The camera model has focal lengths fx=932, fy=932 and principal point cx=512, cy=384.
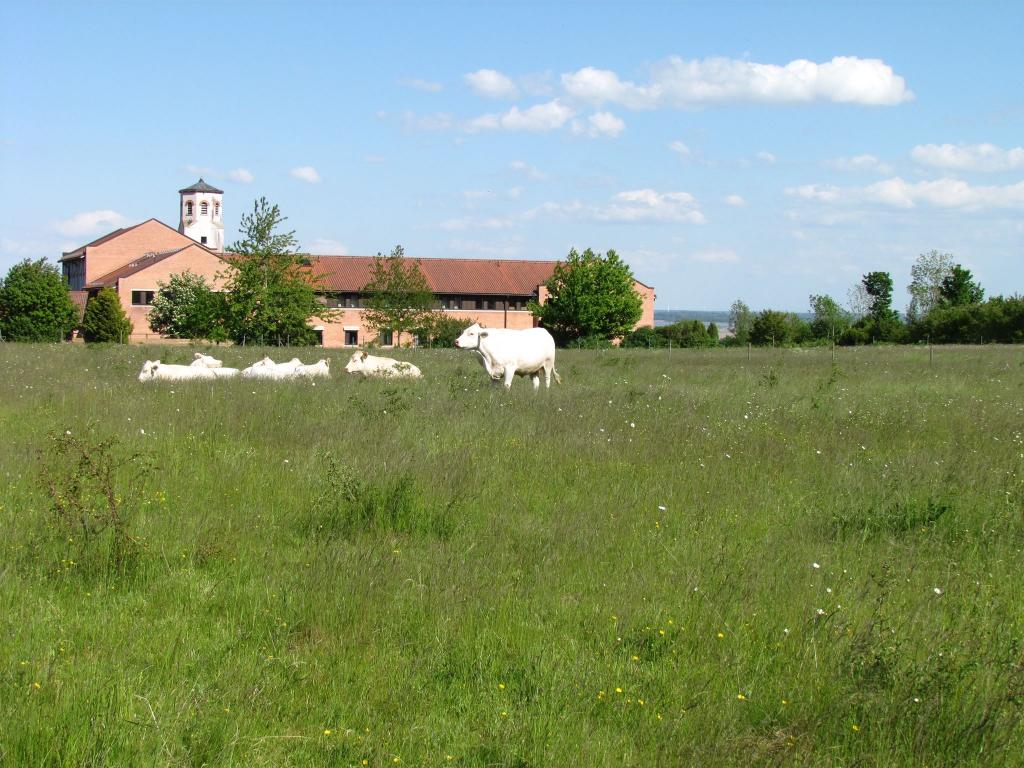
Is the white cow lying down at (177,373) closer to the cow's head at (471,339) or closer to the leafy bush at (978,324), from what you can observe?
the cow's head at (471,339)

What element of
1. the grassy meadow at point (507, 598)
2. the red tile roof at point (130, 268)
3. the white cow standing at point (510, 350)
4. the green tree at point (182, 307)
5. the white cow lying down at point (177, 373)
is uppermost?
the red tile roof at point (130, 268)

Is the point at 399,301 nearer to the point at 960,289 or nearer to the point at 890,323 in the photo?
the point at 890,323

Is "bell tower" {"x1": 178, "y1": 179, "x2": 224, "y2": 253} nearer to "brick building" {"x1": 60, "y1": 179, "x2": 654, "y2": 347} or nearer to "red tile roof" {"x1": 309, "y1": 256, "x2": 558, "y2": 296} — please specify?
"brick building" {"x1": 60, "y1": 179, "x2": 654, "y2": 347}

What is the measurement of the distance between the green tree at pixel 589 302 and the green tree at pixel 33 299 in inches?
1856

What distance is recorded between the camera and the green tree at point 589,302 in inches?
3898

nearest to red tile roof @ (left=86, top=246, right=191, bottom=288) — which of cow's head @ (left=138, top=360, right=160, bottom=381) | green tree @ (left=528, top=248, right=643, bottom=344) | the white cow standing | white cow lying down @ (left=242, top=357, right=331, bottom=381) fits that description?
green tree @ (left=528, top=248, right=643, bottom=344)

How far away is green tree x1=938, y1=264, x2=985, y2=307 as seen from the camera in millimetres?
99562

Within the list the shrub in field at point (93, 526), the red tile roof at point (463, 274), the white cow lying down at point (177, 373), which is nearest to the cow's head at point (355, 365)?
the white cow lying down at point (177, 373)

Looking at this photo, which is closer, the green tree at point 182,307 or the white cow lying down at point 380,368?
the white cow lying down at point 380,368

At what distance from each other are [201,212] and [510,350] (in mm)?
134526

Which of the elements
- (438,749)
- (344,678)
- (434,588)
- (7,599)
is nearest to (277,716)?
(344,678)

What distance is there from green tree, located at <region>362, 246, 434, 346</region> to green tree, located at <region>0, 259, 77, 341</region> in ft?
81.2

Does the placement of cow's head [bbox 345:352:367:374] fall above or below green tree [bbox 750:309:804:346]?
below

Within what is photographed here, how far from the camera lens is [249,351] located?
31.5 metres
